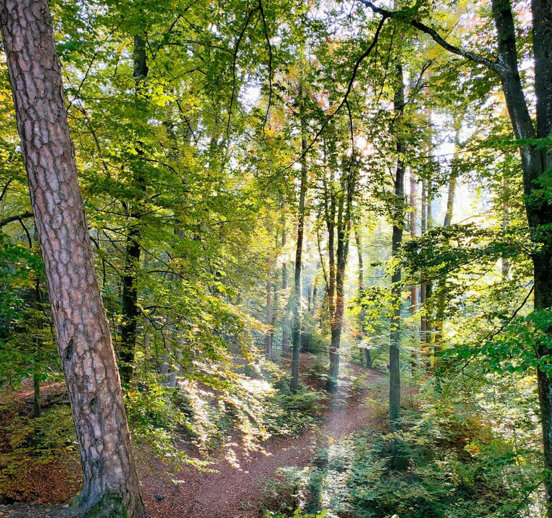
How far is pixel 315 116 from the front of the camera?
4500mm

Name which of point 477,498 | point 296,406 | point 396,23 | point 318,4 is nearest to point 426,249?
point 396,23

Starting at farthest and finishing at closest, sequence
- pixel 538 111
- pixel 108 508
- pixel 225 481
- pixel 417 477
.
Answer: pixel 225 481 < pixel 417 477 < pixel 538 111 < pixel 108 508

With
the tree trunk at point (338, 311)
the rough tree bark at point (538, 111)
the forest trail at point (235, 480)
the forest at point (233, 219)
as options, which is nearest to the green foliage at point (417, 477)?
the forest at point (233, 219)

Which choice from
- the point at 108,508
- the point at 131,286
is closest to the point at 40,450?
the point at 131,286

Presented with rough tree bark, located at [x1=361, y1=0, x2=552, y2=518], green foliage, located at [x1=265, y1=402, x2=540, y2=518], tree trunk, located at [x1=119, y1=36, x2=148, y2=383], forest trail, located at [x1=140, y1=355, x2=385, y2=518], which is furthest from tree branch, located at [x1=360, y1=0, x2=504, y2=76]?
forest trail, located at [x1=140, y1=355, x2=385, y2=518]

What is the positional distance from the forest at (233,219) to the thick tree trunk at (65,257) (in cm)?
1

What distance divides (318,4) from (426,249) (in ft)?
11.9

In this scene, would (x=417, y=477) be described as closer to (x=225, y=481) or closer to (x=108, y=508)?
(x=225, y=481)

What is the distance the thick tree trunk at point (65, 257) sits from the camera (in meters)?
2.50

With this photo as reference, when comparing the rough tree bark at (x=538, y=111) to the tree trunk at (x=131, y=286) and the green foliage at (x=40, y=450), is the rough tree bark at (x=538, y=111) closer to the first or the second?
the tree trunk at (x=131, y=286)

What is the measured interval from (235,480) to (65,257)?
28.1ft

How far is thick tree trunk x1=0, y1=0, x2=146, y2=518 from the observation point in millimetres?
2496

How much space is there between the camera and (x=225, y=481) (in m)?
8.62

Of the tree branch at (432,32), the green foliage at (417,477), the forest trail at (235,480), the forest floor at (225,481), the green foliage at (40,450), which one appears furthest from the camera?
the forest trail at (235,480)
